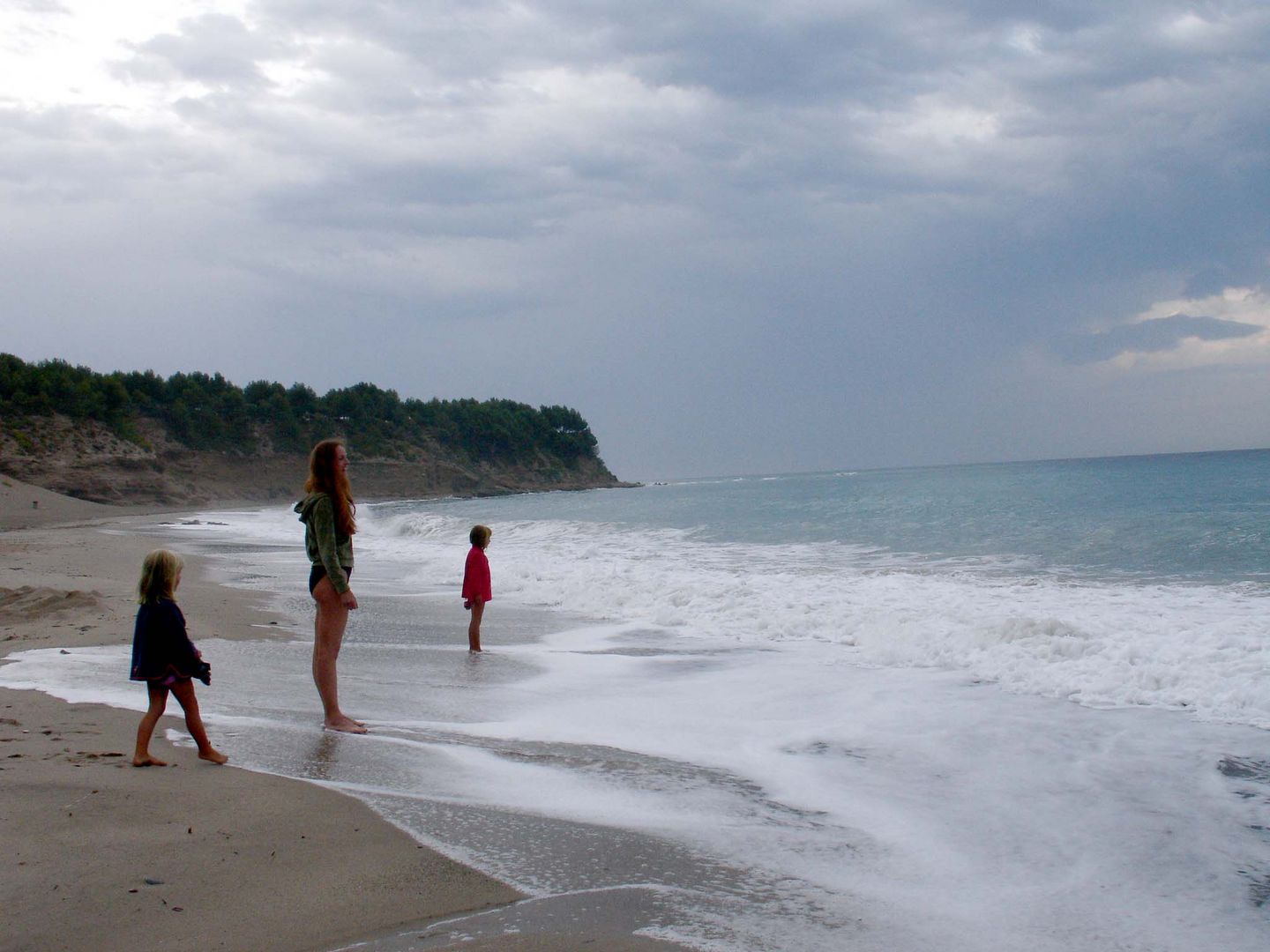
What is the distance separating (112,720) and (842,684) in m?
5.09

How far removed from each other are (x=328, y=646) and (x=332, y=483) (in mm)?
1008

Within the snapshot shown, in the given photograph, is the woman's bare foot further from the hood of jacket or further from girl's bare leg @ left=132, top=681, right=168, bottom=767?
the hood of jacket

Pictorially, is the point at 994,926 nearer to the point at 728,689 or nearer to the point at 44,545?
the point at 728,689

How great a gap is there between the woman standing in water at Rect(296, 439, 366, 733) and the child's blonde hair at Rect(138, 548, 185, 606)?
2.78 ft

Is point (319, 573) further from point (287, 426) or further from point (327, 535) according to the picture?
point (287, 426)

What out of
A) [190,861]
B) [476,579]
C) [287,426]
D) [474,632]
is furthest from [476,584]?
[287,426]

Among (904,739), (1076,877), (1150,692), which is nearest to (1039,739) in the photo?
(904,739)

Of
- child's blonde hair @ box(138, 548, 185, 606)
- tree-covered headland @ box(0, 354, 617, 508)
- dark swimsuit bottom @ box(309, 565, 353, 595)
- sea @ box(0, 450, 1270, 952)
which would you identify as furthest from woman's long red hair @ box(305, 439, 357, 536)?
tree-covered headland @ box(0, 354, 617, 508)

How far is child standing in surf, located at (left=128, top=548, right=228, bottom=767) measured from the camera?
14.9 feet

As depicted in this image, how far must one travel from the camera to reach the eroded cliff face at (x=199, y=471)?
58156 millimetres

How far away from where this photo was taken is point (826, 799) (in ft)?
14.6

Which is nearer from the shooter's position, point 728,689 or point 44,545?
point 728,689

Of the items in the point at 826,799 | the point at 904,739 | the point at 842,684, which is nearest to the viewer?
the point at 826,799

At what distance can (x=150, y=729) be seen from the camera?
4406 mm
